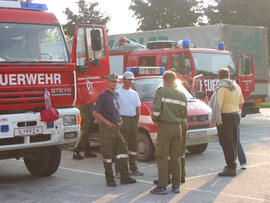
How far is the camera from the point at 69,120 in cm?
786

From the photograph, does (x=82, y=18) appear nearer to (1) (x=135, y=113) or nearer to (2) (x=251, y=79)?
(2) (x=251, y=79)

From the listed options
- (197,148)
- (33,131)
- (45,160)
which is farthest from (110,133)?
(197,148)

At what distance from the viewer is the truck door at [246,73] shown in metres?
15.5

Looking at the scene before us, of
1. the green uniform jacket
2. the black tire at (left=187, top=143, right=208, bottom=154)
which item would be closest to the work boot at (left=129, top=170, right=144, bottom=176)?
the green uniform jacket

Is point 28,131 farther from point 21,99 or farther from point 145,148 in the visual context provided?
point 145,148

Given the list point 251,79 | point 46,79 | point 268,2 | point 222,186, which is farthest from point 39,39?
point 268,2

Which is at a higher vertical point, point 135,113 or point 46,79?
point 46,79

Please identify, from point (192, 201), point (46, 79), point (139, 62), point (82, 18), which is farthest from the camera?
point (82, 18)

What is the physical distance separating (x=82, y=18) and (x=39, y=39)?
47.7m

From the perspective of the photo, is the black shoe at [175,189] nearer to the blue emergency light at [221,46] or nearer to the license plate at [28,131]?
the license plate at [28,131]

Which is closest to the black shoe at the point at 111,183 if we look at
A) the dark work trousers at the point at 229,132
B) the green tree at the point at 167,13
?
the dark work trousers at the point at 229,132

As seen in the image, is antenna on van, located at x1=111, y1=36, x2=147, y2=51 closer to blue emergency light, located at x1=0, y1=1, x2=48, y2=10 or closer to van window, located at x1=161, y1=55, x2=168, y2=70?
van window, located at x1=161, y1=55, x2=168, y2=70

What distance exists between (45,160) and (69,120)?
1.32m

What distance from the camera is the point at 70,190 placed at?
24.9 feet
